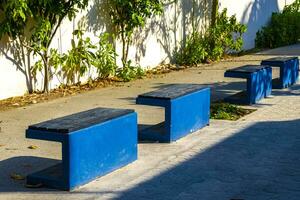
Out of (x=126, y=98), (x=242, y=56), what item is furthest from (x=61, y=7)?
(x=242, y=56)

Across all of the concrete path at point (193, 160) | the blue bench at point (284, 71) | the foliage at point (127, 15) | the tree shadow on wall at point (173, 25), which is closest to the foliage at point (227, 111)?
the concrete path at point (193, 160)

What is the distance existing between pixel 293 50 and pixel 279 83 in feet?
21.9

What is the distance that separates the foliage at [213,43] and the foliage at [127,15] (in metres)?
2.52

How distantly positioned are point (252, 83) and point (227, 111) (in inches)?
33.8

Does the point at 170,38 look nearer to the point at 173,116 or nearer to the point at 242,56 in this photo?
the point at 242,56

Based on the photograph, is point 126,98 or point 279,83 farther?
point 279,83

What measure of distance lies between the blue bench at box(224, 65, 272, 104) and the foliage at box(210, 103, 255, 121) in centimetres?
39

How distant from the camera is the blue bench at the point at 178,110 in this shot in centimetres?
691

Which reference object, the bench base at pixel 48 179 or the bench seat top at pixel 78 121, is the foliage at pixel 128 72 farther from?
the bench base at pixel 48 179

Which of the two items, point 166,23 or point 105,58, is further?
point 166,23

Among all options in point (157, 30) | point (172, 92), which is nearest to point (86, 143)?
point (172, 92)

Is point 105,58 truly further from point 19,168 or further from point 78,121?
point 78,121

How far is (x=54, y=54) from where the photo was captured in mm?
10258

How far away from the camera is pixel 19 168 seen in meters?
6.05
